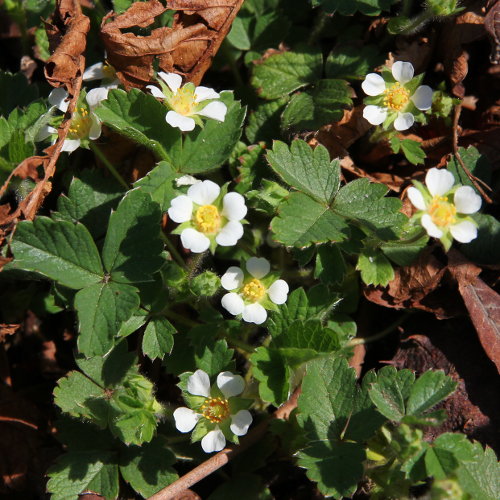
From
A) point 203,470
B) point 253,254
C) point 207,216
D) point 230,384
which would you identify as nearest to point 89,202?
point 207,216

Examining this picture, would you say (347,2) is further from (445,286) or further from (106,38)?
(445,286)

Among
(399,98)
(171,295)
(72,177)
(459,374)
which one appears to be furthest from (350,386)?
(72,177)

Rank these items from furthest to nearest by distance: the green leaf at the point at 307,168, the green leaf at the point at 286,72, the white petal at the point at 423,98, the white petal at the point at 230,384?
the green leaf at the point at 286,72, the white petal at the point at 423,98, the green leaf at the point at 307,168, the white petal at the point at 230,384

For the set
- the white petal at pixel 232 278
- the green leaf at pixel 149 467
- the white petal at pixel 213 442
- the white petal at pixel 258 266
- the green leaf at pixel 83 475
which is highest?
the white petal at pixel 258 266

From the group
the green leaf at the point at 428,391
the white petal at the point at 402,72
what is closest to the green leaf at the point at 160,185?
the white petal at the point at 402,72

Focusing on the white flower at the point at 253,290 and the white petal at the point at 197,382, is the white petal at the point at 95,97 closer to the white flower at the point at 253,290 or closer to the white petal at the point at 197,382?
the white flower at the point at 253,290

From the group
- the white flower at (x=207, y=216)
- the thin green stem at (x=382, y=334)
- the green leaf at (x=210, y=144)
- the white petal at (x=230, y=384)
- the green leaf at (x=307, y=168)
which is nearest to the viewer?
the white flower at (x=207, y=216)
